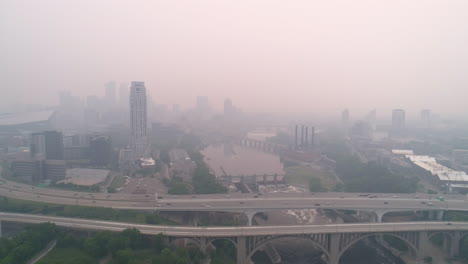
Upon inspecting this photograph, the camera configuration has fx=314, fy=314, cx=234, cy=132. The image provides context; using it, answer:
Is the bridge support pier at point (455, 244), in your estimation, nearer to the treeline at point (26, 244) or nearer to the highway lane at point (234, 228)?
the highway lane at point (234, 228)

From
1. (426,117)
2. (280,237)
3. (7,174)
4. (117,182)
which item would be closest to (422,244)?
(280,237)

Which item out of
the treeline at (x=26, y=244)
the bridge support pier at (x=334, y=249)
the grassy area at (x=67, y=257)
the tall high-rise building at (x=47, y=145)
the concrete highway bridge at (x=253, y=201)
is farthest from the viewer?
the tall high-rise building at (x=47, y=145)

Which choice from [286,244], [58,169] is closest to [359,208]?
[286,244]

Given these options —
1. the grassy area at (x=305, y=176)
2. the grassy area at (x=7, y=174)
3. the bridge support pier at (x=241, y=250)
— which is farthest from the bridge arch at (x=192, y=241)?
the grassy area at (x=7, y=174)

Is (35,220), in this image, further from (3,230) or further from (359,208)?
(359,208)

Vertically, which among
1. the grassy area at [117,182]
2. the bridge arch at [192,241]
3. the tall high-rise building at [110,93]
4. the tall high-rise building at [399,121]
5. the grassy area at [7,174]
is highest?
the tall high-rise building at [110,93]

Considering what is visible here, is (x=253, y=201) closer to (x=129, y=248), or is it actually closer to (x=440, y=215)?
(x=129, y=248)

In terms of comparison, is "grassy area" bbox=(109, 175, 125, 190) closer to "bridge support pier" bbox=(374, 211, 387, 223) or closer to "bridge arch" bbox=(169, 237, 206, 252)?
"bridge arch" bbox=(169, 237, 206, 252)
